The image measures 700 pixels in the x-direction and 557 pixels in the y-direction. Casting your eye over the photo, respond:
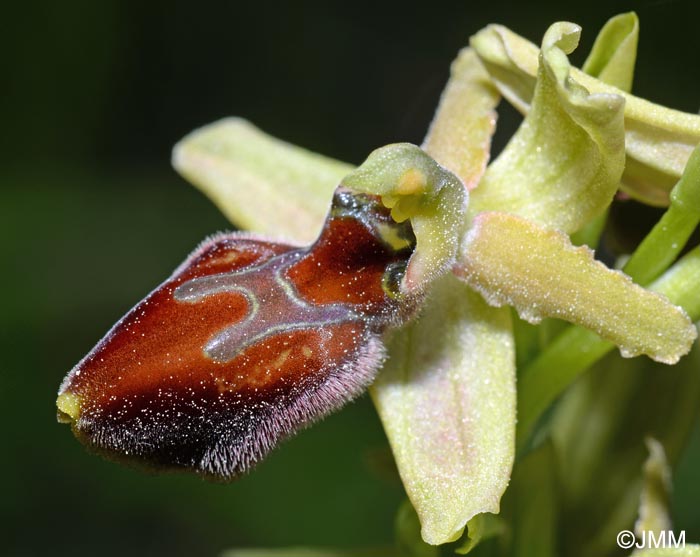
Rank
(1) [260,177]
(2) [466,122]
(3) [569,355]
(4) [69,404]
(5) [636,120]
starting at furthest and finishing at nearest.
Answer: (1) [260,177] < (2) [466,122] < (3) [569,355] < (5) [636,120] < (4) [69,404]

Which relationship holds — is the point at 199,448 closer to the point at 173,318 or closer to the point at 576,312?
the point at 173,318

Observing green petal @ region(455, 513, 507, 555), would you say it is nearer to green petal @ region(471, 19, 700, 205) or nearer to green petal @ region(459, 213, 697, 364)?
green petal @ region(459, 213, 697, 364)

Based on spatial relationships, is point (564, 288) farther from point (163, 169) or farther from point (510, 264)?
point (163, 169)

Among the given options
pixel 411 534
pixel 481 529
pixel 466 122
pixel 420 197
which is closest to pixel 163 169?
pixel 466 122

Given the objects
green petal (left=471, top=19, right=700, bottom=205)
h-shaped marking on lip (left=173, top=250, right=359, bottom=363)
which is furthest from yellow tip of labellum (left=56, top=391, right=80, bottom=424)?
green petal (left=471, top=19, right=700, bottom=205)

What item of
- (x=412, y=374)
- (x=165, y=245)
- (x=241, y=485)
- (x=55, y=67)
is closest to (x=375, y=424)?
(x=241, y=485)

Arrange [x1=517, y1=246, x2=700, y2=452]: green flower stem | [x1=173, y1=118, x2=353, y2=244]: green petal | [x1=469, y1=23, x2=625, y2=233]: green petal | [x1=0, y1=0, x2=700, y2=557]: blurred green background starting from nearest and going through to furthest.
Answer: [x1=469, y1=23, x2=625, y2=233]: green petal < [x1=517, y1=246, x2=700, y2=452]: green flower stem < [x1=173, y1=118, x2=353, y2=244]: green petal < [x1=0, y1=0, x2=700, y2=557]: blurred green background
